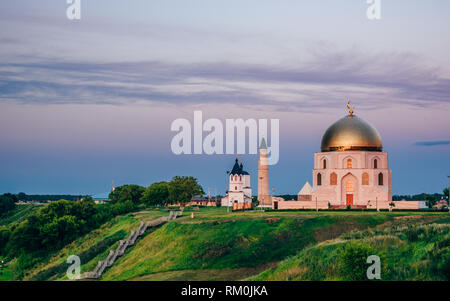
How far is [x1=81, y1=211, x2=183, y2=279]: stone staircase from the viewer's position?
55866 millimetres

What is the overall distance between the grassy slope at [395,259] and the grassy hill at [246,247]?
0.11 metres

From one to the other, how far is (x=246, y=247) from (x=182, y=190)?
183 feet

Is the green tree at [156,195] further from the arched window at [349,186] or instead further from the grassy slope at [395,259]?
the grassy slope at [395,259]

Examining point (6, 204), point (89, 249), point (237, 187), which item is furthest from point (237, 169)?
point (6, 204)

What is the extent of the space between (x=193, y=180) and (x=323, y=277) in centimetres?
7843

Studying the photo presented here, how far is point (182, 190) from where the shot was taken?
109 metres

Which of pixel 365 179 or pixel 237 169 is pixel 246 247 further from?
pixel 237 169

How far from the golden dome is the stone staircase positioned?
24.1 metres

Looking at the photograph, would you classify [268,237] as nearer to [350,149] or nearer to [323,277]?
[323,277]

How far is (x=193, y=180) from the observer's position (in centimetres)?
11631

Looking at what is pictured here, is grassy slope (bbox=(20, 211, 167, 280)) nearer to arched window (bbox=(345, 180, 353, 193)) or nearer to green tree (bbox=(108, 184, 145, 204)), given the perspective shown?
arched window (bbox=(345, 180, 353, 193))

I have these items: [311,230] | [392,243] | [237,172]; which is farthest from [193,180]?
[392,243]

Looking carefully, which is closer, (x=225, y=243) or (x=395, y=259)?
(x=395, y=259)

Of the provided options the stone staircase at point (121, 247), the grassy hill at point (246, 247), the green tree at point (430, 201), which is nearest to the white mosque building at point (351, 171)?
the green tree at point (430, 201)
